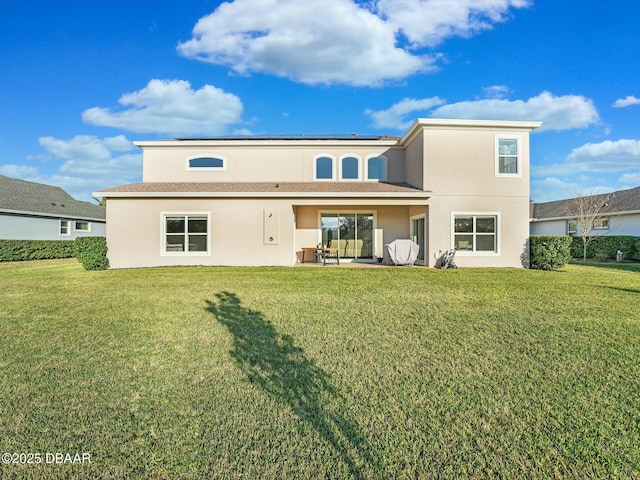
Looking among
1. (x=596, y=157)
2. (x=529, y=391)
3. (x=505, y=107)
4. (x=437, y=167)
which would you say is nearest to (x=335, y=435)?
(x=529, y=391)

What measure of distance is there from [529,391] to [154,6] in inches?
659

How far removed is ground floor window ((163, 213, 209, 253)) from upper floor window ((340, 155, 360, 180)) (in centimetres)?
689

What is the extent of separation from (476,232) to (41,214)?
27389 millimetres

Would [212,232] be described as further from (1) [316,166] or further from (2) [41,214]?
(2) [41,214]


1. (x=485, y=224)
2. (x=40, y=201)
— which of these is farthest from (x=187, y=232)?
(x=40, y=201)

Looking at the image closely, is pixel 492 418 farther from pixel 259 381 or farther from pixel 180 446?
pixel 180 446

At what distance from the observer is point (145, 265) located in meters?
14.6

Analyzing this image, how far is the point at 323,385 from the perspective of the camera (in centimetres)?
443

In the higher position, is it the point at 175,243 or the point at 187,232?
the point at 187,232

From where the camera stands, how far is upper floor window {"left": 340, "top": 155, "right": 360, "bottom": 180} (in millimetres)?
17250

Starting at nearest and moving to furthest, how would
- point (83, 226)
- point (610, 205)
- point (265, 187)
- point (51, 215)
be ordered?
point (265, 187), point (51, 215), point (610, 205), point (83, 226)

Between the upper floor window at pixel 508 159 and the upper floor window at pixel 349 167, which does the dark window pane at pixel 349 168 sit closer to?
the upper floor window at pixel 349 167

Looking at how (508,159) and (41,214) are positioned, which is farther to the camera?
(41,214)

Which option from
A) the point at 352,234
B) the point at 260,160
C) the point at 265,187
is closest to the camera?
the point at 265,187
